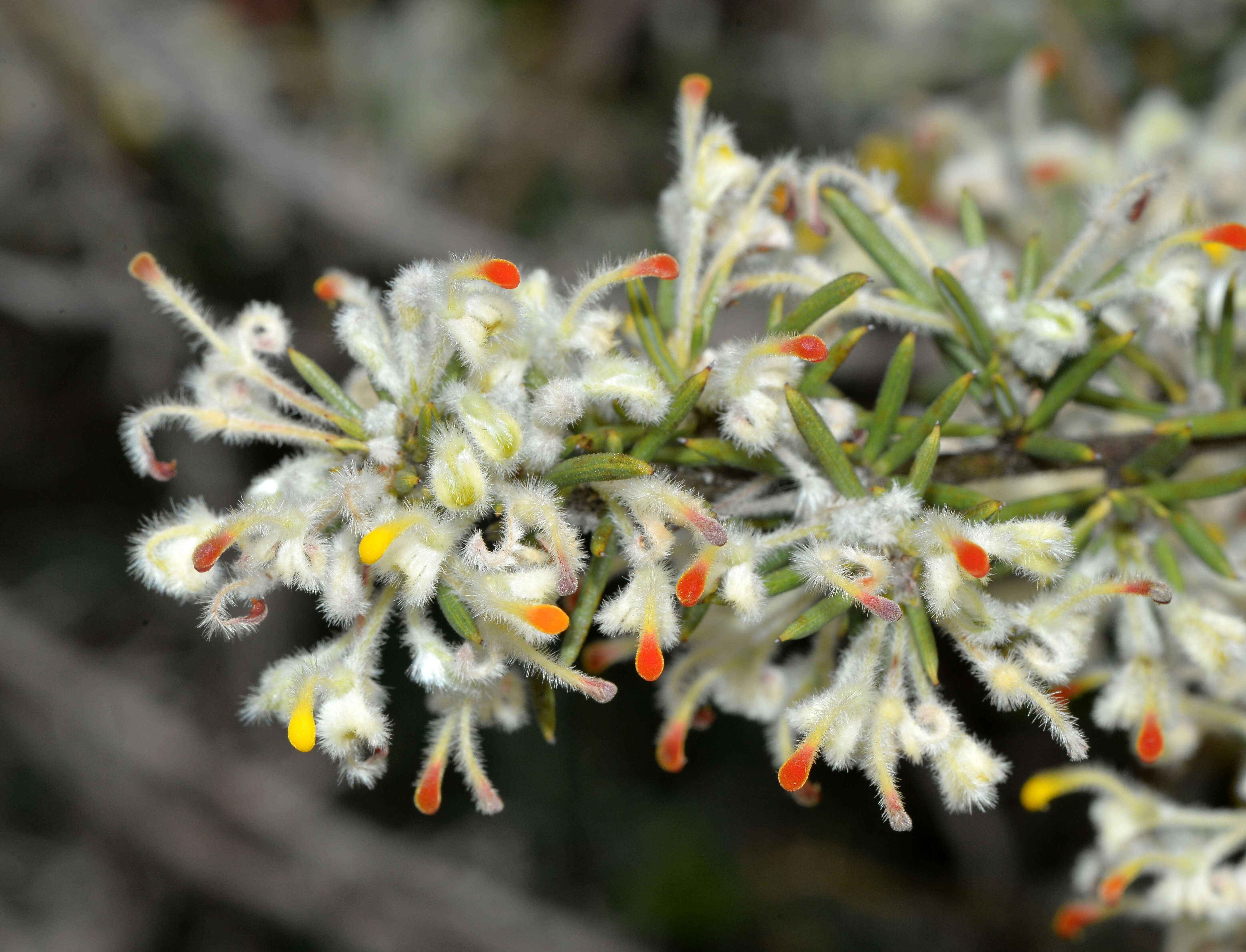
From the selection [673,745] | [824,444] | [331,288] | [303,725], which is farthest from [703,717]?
[331,288]

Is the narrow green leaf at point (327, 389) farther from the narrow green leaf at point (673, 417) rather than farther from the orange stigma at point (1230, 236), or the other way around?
the orange stigma at point (1230, 236)

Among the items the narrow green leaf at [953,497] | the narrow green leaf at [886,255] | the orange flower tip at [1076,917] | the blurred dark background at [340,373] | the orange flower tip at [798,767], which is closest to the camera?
the orange flower tip at [798,767]

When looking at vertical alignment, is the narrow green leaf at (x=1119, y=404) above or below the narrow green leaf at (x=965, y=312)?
above

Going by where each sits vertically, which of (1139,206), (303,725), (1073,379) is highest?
(1139,206)

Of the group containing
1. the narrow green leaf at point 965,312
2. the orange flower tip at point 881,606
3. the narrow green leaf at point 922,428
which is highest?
the narrow green leaf at point 965,312

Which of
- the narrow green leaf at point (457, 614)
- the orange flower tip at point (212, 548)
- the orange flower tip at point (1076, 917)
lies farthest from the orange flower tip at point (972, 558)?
the orange flower tip at point (1076, 917)

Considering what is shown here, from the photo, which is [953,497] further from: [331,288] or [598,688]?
[331,288]
